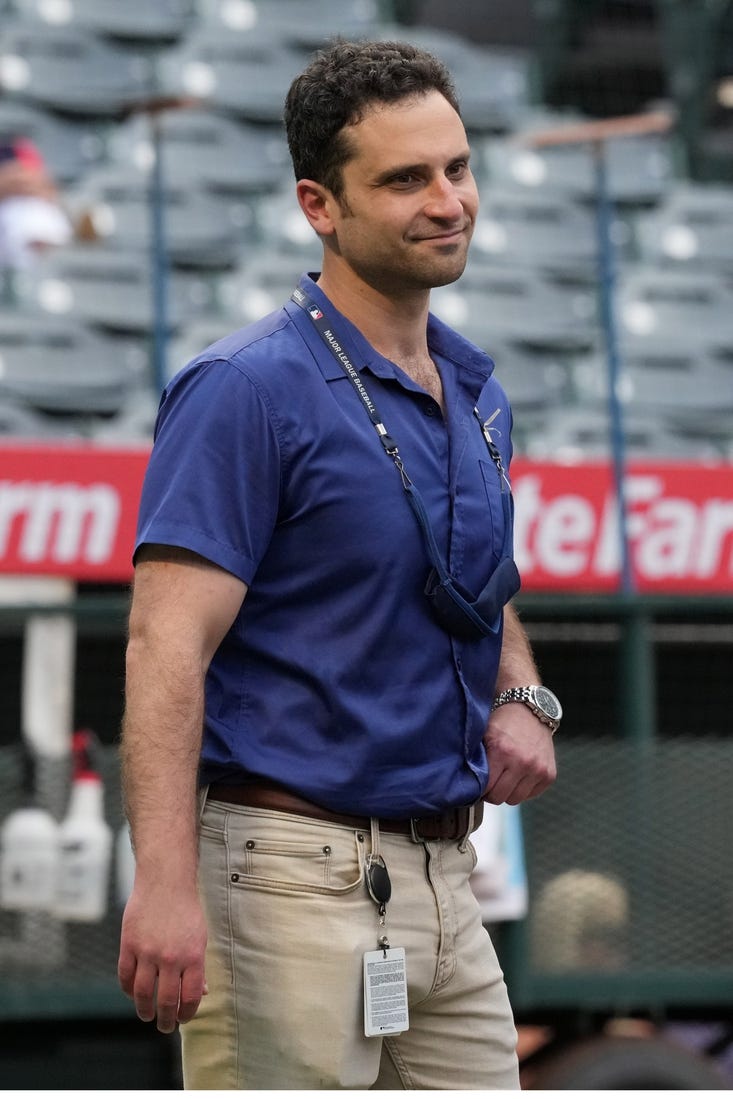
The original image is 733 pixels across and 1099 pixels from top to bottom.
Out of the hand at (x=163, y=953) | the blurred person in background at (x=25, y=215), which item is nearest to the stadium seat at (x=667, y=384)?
the blurred person in background at (x=25, y=215)

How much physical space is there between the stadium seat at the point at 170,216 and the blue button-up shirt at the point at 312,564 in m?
7.02

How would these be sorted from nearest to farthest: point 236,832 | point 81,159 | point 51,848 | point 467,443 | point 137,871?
point 137,871 → point 236,832 → point 467,443 → point 51,848 → point 81,159

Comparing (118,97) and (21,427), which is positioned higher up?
(118,97)

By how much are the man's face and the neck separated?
7 centimetres

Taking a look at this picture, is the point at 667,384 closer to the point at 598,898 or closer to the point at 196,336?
the point at 196,336

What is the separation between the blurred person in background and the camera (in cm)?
868

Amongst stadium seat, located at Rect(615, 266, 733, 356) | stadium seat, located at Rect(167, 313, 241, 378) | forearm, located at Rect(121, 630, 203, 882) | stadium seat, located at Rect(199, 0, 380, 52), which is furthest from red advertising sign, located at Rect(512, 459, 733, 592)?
stadium seat, located at Rect(199, 0, 380, 52)

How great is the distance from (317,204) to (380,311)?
0.16 metres

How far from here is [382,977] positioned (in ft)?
6.97

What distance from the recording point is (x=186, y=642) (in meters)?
2.04

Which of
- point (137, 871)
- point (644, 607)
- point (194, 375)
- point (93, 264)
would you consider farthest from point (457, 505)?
point (93, 264)

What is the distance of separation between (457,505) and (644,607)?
3.20 meters

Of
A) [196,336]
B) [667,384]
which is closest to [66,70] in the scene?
[196,336]

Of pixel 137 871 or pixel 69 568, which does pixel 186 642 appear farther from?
pixel 69 568
